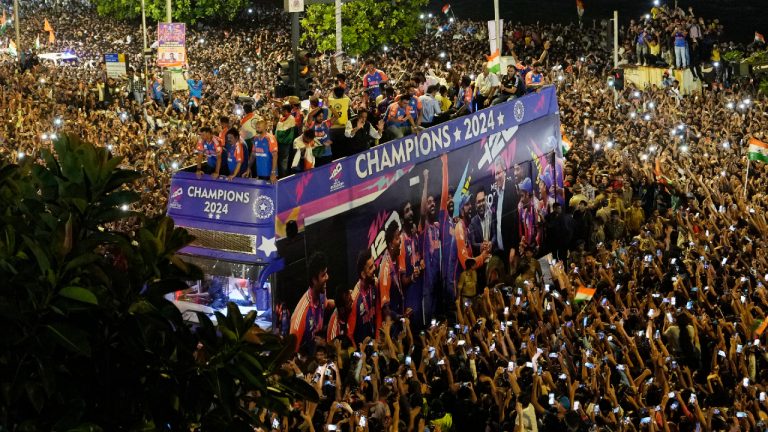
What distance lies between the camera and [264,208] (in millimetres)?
15234

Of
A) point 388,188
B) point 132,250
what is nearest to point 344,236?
point 388,188

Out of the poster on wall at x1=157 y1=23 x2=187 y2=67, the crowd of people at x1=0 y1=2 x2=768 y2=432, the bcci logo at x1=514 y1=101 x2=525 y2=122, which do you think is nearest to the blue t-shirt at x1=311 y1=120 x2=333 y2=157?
the crowd of people at x1=0 y1=2 x2=768 y2=432

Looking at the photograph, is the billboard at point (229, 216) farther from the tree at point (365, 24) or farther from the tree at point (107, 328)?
the tree at point (365, 24)

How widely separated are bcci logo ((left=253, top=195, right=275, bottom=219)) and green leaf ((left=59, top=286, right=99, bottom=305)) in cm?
961

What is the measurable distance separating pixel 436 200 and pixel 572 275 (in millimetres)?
2152

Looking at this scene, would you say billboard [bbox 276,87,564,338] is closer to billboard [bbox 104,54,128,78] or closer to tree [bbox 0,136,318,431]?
tree [bbox 0,136,318,431]

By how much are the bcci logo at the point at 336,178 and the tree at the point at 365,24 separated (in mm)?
29942

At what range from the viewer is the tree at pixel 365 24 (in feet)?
152

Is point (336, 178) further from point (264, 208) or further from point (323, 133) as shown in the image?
point (264, 208)

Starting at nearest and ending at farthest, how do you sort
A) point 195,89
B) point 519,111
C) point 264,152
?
point 264,152
point 519,111
point 195,89

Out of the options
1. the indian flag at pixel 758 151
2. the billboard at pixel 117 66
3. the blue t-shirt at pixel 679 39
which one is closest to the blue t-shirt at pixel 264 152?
the indian flag at pixel 758 151

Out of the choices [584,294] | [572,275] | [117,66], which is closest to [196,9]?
[117,66]

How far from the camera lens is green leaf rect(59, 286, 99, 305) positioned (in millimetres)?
5574

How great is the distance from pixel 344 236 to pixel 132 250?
10418 millimetres
